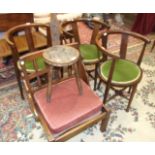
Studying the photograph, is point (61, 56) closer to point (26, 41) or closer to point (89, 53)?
point (89, 53)

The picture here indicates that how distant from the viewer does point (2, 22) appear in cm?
246

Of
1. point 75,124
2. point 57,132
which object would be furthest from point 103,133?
point 57,132

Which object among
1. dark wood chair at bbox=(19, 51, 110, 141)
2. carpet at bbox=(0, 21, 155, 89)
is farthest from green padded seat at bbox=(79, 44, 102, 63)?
carpet at bbox=(0, 21, 155, 89)

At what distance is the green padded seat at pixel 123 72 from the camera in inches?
72.1

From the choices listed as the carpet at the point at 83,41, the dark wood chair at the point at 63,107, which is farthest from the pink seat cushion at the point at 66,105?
the carpet at the point at 83,41

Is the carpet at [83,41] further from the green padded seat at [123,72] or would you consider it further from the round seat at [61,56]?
the round seat at [61,56]

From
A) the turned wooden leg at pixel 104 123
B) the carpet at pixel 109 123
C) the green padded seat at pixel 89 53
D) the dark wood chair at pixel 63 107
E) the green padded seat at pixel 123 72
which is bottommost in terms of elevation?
the carpet at pixel 109 123

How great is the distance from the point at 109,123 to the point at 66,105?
62cm

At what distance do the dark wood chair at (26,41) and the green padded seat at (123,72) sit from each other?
0.64m

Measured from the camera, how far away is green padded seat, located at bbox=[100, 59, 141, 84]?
72.1 inches

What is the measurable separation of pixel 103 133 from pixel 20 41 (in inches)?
54.7
